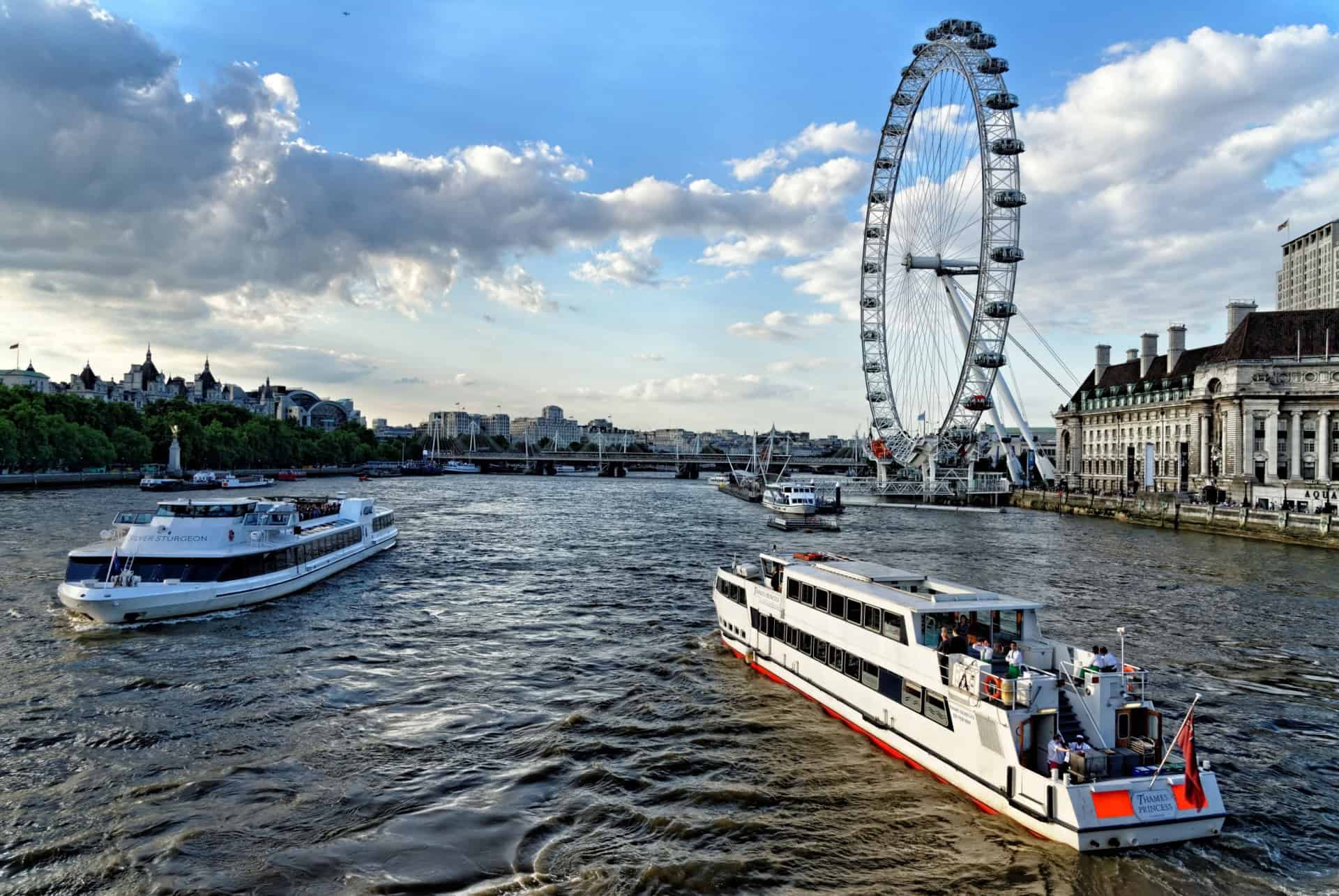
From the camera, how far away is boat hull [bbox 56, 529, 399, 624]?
27.4 meters

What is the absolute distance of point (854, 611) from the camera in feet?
62.3

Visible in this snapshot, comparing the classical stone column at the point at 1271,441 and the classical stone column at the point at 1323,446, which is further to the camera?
the classical stone column at the point at 1271,441

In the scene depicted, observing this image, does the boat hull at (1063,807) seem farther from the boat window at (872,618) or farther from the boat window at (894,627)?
the boat window at (872,618)

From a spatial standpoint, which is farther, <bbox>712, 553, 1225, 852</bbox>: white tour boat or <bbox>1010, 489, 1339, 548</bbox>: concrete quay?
<bbox>1010, 489, 1339, 548</bbox>: concrete quay

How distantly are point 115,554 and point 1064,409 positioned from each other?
12783cm

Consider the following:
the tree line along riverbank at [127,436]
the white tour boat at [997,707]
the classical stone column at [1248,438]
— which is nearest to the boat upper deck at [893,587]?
the white tour boat at [997,707]

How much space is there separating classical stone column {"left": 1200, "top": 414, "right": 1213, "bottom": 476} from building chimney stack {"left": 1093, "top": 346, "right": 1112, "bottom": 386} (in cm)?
3666

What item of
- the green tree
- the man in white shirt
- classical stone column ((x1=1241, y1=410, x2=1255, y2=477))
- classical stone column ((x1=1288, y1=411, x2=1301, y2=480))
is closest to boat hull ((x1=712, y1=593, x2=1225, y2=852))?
the man in white shirt

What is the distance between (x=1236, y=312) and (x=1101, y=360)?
112 ft

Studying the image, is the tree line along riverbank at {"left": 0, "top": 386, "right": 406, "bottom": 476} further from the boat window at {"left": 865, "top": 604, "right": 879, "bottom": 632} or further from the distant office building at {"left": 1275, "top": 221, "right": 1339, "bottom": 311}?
the distant office building at {"left": 1275, "top": 221, "right": 1339, "bottom": 311}

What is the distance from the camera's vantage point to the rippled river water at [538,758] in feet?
42.3

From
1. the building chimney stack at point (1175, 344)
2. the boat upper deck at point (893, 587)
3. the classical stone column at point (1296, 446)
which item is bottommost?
the boat upper deck at point (893, 587)

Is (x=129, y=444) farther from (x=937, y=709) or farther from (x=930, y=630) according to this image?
(x=937, y=709)

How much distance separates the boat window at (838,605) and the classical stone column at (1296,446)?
84.5 m
